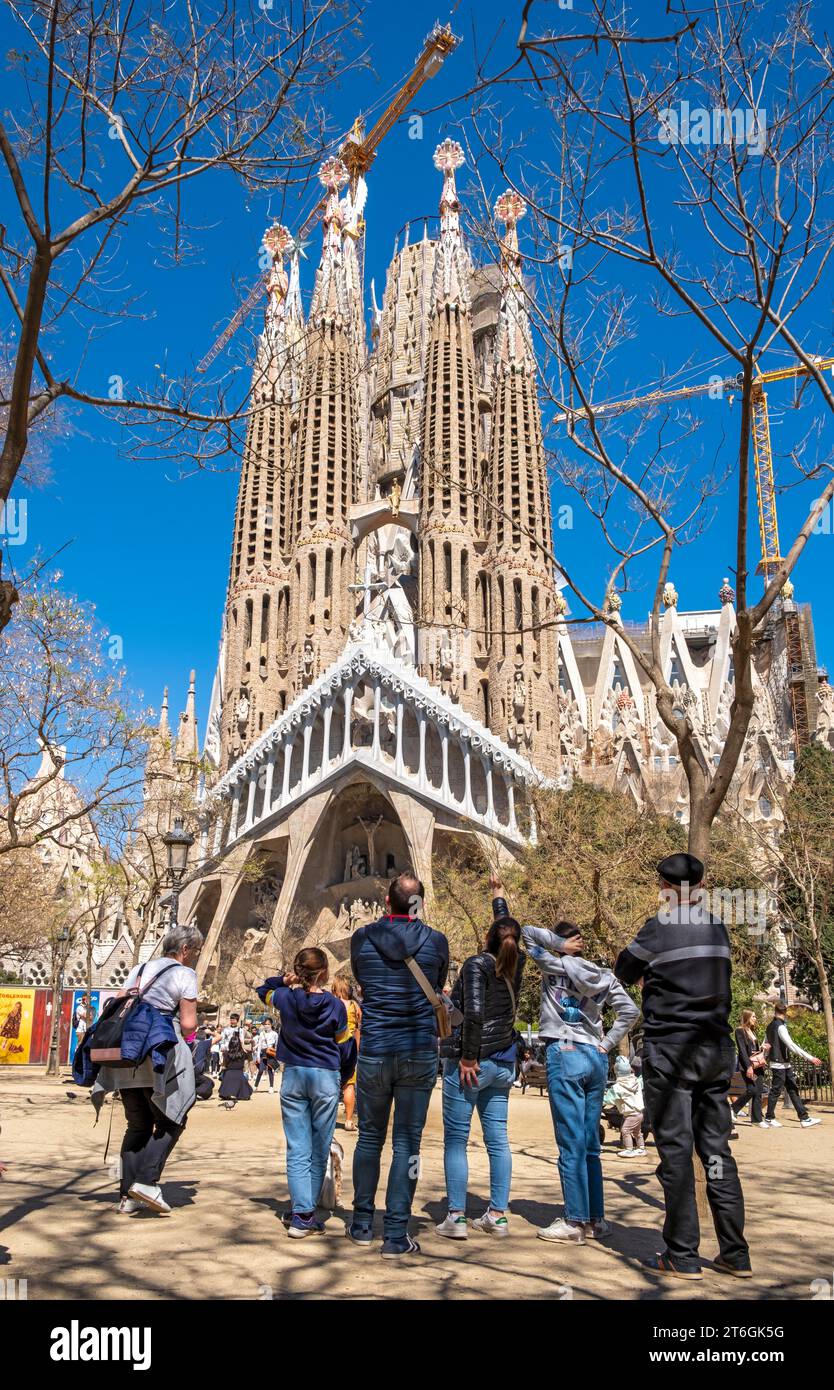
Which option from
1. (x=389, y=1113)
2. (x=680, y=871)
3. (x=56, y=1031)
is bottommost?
(x=56, y=1031)

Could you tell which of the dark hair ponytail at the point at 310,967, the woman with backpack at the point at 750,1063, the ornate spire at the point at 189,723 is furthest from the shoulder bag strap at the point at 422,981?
the ornate spire at the point at 189,723

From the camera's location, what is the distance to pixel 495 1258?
428 cm

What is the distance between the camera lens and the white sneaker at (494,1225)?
15.7 feet

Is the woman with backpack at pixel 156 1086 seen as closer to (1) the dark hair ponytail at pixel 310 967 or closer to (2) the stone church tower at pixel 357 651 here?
(1) the dark hair ponytail at pixel 310 967

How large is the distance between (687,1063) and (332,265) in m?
52.7

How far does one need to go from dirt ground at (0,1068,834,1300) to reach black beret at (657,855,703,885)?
4.92ft

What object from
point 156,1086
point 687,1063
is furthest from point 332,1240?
point 687,1063

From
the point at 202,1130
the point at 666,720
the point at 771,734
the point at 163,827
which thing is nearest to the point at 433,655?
the point at 163,827

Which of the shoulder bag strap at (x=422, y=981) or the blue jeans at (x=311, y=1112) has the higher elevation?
the shoulder bag strap at (x=422, y=981)

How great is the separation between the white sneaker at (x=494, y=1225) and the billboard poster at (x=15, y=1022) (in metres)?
20.0

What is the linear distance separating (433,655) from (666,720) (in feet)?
117

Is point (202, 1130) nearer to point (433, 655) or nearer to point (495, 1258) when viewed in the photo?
point (495, 1258)

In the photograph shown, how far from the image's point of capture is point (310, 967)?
206 inches

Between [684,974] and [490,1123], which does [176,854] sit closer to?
[490,1123]
